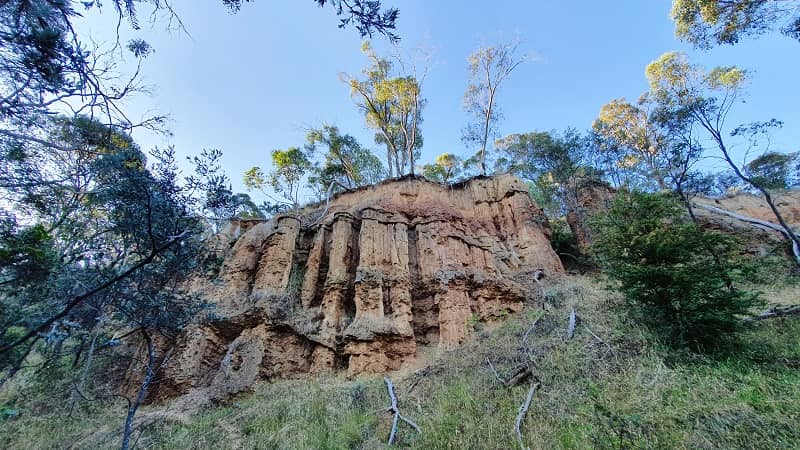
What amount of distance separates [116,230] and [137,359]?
7220 millimetres

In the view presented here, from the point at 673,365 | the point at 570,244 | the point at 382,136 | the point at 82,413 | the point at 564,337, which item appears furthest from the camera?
the point at 382,136

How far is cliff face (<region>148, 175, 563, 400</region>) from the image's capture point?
10.4 m

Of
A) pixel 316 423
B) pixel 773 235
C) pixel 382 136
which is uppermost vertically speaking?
pixel 382 136

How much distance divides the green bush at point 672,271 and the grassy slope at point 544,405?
1.60 ft

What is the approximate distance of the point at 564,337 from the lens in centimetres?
782

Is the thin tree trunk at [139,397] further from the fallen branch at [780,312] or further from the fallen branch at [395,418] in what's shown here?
the fallen branch at [780,312]

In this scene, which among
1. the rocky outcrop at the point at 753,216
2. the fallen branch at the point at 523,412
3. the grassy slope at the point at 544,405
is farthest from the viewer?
the rocky outcrop at the point at 753,216

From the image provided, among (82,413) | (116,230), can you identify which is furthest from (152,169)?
(82,413)

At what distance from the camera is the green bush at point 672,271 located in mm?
6305

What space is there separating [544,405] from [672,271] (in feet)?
12.5

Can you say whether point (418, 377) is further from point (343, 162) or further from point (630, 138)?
point (630, 138)

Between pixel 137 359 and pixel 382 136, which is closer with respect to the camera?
pixel 137 359

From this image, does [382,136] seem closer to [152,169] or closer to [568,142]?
[568,142]

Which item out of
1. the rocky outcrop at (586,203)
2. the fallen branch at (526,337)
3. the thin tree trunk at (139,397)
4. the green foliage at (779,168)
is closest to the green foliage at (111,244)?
the thin tree trunk at (139,397)
